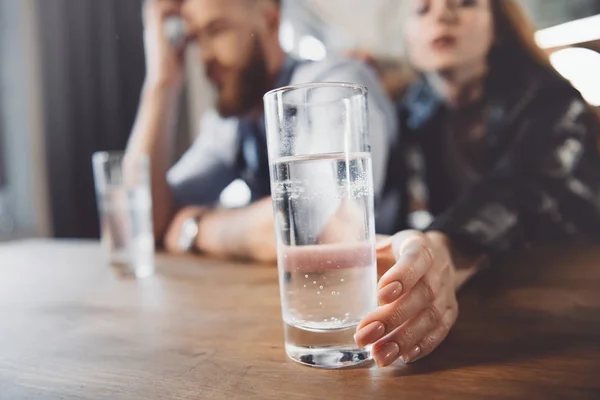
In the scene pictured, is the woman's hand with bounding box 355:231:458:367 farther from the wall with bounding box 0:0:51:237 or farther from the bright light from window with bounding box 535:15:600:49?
the wall with bounding box 0:0:51:237

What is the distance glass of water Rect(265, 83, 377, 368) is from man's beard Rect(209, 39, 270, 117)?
3.49ft

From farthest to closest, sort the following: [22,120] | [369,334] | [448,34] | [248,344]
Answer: [22,120] → [448,34] → [248,344] → [369,334]

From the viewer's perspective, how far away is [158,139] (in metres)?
1.81

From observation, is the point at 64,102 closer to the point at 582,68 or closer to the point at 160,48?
the point at 160,48

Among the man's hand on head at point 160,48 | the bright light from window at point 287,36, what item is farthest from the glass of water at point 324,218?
the man's hand on head at point 160,48

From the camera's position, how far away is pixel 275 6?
1.57 metres

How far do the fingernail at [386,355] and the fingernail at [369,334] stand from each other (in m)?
0.02

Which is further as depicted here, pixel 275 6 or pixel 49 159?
pixel 49 159

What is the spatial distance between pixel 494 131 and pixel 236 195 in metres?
0.81

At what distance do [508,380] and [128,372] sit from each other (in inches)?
16.7

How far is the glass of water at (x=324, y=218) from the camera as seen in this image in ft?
1.85

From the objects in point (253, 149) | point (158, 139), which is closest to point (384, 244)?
point (253, 149)

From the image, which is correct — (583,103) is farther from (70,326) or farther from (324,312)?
(70,326)

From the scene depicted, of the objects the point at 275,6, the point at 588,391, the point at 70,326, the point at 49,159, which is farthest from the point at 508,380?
the point at 49,159
